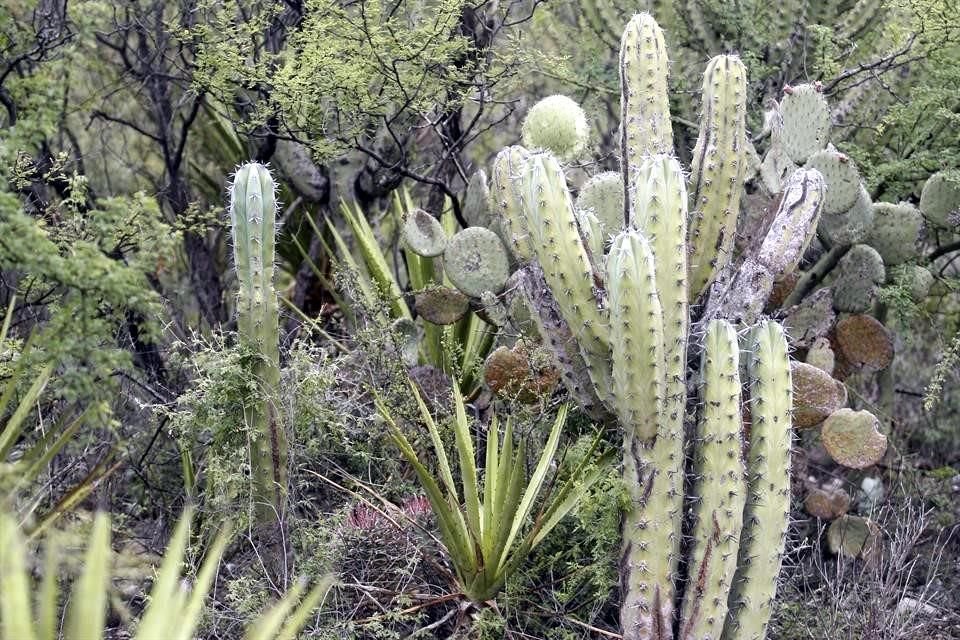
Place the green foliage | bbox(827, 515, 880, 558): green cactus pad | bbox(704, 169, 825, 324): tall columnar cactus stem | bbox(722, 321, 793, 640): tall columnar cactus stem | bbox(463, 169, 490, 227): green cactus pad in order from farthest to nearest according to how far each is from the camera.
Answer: bbox(463, 169, 490, 227): green cactus pad → bbox(827, 515, 880, 558): green cactus pad → bbox(704, 169, 825, 324): tall columnar cactus stem → bbox(722, 321, 793, 640): tall columnar cactus stem → the green foliage

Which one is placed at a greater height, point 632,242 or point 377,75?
point 377,75

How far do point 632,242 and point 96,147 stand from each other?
5.02m

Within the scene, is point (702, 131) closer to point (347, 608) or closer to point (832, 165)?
point (832, 165)

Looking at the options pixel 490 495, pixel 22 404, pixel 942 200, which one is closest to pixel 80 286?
pixel 22 404

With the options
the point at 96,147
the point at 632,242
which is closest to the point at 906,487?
the point at 632,242

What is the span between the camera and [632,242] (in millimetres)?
3240

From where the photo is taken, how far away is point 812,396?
4.12 meters

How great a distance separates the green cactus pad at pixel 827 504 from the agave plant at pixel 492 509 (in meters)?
1.10

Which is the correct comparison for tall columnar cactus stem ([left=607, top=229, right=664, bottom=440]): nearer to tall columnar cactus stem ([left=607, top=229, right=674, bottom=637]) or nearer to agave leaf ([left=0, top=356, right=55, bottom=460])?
tall columnar cactus stem ([left=607, top=229, right=674, bottom=637])

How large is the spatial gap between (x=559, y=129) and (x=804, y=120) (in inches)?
38.7

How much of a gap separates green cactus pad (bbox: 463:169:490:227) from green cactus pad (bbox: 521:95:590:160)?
15.1 inches

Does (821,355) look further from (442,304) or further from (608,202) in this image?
(442,304)

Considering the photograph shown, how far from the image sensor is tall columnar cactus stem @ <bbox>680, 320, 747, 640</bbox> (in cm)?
341

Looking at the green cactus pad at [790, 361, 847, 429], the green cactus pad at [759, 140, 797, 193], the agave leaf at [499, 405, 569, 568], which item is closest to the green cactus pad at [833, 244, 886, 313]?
the green cactus pad at [759, 140, 797, 193]
